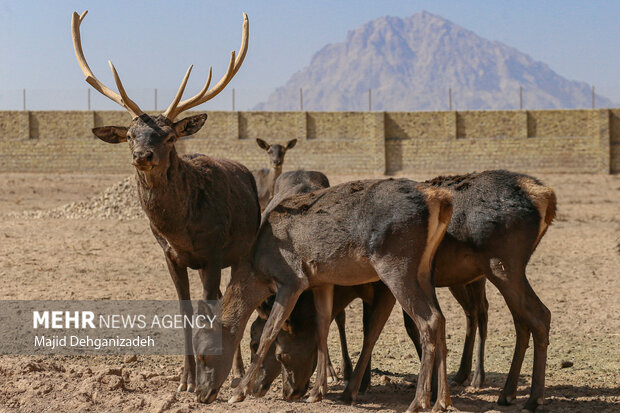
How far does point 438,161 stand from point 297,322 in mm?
34976

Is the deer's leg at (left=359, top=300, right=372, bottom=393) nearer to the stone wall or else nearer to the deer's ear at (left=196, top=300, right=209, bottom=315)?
the deer's ear at (left=196, top=300, right=209, bottom=315)

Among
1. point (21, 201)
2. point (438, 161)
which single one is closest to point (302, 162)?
point (438, 161)

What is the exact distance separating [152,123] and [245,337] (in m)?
4.40

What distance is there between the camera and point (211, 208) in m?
8.03

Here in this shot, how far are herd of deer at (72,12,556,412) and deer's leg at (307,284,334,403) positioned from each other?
0.01m

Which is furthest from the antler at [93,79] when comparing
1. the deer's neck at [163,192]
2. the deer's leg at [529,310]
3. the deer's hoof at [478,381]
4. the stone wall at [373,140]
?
the stone wall at [373,140]

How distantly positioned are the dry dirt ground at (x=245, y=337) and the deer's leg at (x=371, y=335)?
195 mm

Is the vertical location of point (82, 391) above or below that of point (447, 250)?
below

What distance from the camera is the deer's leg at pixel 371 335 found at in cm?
754

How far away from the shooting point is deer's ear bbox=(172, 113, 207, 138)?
7.66 m

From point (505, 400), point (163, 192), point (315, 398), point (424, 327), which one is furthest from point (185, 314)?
point (505, 400)

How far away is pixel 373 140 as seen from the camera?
137 feet

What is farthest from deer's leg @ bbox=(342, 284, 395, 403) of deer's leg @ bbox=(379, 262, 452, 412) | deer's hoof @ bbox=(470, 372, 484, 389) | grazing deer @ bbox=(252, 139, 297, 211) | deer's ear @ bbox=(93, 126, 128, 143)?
grazing deer @ bbox=(252, 139, 297, 211)

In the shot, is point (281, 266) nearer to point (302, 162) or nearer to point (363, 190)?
point (363, 190)
